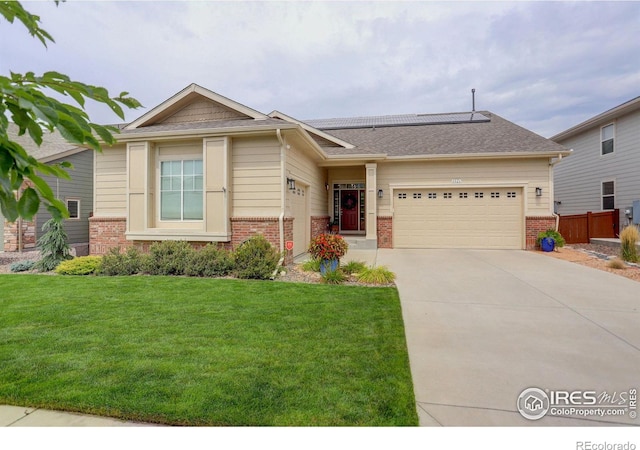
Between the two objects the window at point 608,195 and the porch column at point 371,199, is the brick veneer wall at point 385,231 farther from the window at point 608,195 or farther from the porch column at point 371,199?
the window at point 608,195

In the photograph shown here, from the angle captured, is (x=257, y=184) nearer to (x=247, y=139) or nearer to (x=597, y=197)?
(x=247, y=139)

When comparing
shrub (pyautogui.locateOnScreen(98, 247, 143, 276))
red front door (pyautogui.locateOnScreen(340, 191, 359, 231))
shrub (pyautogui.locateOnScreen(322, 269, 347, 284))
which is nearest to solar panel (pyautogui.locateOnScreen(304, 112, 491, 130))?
red front door (pyautogui.locateOnScreen(340, 191, 359, 231))

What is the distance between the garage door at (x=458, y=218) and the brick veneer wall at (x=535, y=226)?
10.5 inches

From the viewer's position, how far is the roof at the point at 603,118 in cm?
1266

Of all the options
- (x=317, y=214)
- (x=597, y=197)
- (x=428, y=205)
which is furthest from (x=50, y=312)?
(x=597, y=197)

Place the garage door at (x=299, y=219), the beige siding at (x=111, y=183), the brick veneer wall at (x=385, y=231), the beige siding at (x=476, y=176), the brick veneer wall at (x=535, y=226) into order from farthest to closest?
the brick veneer wall at (x=385, y=231) → the beige siding at (x=476, y=176) → the brick veneer wall at (x=535, y=226) → the garage door at (x=299, y=219) → the beige siding at (x=111, y=183)

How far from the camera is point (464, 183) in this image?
12523 millimetres

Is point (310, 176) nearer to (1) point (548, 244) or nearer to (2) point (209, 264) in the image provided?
(2) point (209, 264)

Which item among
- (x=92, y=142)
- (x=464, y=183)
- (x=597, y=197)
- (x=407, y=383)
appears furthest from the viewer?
(x=597, y=197)

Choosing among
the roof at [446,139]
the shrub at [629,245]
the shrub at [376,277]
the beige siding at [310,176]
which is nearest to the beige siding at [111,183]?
the beige siding at [310,176]

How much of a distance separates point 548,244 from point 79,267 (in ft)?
46.4

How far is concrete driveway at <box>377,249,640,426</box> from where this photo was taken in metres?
2.56

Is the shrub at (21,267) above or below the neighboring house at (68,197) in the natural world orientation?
below

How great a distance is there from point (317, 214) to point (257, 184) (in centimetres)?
446
